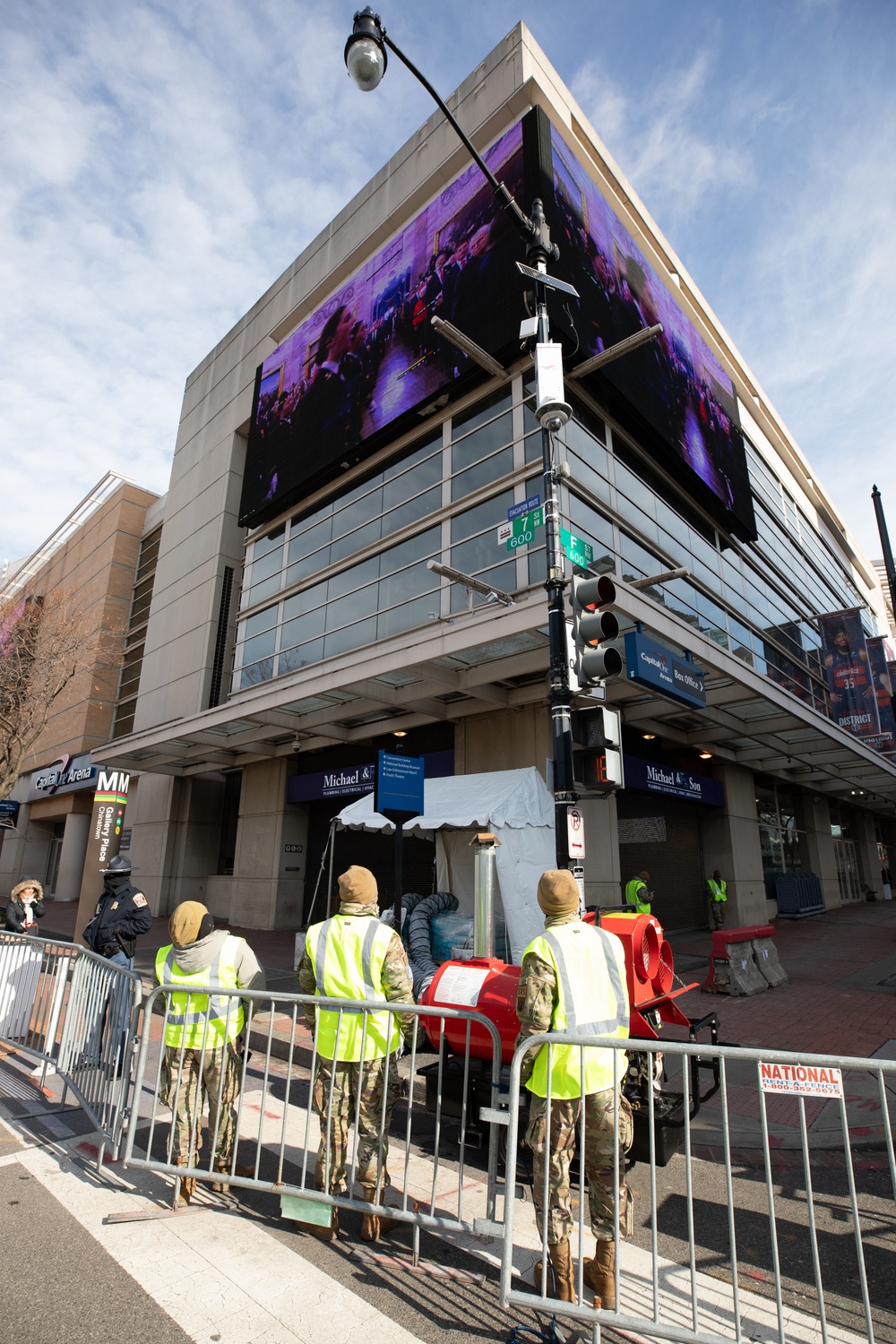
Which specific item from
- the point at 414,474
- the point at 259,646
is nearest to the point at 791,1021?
the point at 414,474

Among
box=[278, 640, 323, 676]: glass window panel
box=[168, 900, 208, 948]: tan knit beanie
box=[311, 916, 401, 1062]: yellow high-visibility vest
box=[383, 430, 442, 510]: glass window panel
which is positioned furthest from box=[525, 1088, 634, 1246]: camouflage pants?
box=[278, 640, 323, 676]: glass window panel

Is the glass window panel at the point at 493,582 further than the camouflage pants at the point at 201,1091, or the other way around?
the glass window panel at the point at 493,582

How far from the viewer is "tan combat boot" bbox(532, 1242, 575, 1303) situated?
9.83ft

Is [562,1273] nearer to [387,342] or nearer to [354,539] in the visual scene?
[354,539]

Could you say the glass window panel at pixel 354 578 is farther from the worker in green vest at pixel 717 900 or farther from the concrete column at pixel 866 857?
the concrete column at pixel 866 857

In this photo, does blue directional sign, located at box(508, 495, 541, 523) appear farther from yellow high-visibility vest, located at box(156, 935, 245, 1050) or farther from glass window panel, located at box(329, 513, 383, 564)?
glass window panel, located at box(329, 513, 383, 564)

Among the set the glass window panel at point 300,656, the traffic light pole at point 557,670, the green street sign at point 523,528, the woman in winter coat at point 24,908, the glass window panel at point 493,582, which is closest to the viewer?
the traffic light pole at point 557,670

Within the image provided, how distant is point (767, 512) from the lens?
85.6ft

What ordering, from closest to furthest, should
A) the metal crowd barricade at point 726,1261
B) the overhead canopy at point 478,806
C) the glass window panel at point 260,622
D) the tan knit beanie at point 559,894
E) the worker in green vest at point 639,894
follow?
1. the metal crowd barricade at point 726,1261
2. the tan knit beanie at point 559,894
3. the overhead canopy at point 478,806
4. the worker in green vest at point 639,894
5. the glass window panel at point 260,622

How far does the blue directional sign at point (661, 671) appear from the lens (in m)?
10.4

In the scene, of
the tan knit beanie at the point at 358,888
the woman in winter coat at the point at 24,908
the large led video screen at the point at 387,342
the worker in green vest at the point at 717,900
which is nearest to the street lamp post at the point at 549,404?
the tan knit beanie at the point at 358,888

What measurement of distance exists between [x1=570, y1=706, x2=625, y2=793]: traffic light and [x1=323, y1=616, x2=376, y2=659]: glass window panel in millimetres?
9700

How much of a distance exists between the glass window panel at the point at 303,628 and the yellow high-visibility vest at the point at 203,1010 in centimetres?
1317

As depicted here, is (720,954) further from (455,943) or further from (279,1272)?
(279,1272)
